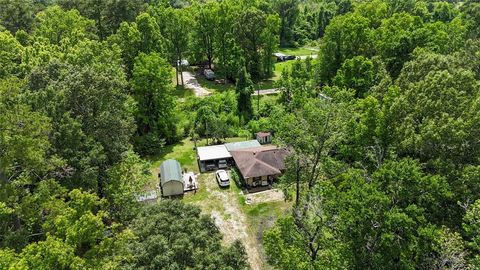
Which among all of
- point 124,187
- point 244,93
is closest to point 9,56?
point 124,187

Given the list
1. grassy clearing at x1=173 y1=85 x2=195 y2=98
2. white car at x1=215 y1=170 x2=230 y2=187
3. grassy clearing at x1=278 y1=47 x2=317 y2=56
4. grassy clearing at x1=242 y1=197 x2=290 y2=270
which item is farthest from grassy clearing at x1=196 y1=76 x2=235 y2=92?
grassy clearing at x1=242 y1=197 x2=290 y2=270

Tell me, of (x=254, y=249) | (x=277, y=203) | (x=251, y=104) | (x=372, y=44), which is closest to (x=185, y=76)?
(x=251, y=104)

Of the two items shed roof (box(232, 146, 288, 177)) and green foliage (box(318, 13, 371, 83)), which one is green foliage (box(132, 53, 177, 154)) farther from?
green foliage (box(318, 13, 371, 83))

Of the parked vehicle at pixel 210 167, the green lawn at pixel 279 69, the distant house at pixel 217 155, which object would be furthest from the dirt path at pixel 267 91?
the parked vehicle at pixel 210 167

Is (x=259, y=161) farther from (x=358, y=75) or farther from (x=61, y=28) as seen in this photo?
(x=61, y=28)

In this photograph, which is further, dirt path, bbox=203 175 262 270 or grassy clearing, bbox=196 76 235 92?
grassy clearing, bbox=196 76 235 92
